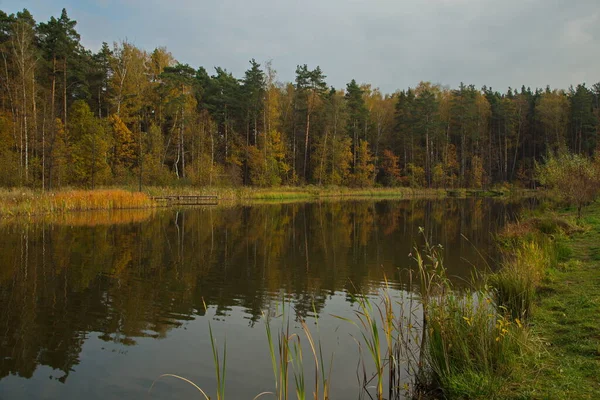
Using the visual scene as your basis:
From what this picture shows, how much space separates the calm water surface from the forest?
1757cm

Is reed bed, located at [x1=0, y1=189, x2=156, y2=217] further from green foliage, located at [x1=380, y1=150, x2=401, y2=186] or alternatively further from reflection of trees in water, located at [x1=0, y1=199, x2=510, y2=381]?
green foliage, located at [x1=380, y1=150, x2=401, y2=186]

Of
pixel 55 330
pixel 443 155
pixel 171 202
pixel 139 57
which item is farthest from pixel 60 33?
pixel 443 155

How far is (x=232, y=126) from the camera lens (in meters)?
50.2

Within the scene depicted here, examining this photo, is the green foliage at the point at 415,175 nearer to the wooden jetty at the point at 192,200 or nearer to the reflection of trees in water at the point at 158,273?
the wooden jetty at the point at 192,200

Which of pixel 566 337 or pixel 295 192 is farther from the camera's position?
pixel 295 192

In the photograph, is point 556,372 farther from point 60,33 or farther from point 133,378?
point 60,33

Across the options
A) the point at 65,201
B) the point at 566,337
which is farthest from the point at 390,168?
the point at 566,337

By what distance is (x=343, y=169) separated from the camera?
54312 millimetres

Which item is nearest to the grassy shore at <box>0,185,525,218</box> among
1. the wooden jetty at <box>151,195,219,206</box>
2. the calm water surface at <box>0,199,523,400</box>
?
the wooden jetty at <box>151,195,219,206</box>

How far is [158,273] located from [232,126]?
1627 inches

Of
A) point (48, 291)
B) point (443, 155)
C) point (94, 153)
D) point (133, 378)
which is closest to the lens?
point (133, 378)

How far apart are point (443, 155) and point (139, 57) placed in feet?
138

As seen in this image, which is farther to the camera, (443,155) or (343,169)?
(443,155)

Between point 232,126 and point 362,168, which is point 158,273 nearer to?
point 232,126
